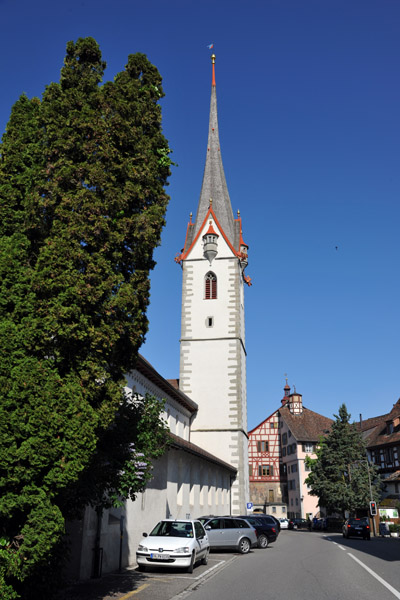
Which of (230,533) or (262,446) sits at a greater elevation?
(262,446)

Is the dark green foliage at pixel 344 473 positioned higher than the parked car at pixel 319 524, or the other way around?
the dark green foliage at pixel 344 473

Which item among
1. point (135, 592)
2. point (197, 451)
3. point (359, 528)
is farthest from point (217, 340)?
point (135, 592)

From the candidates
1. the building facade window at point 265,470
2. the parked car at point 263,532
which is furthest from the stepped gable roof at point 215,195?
the building facade window at point 265,470

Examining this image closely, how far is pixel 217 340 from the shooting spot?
42312mm

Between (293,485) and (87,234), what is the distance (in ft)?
225

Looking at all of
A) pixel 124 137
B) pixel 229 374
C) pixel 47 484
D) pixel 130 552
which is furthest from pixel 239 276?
pixel 47 484

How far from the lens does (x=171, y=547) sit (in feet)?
49.9

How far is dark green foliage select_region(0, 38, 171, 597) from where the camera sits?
27.7 ft

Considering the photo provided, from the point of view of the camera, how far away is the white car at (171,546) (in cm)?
1503

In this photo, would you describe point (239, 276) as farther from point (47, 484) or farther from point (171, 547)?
point (47, 484)

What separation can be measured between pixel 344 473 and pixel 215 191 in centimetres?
3105

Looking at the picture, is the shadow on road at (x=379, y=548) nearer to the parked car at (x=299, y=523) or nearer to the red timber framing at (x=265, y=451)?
the parked car at (x=299, y=523)

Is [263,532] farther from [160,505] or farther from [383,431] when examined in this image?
[383,431]

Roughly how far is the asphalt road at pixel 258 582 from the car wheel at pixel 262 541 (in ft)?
27.6
